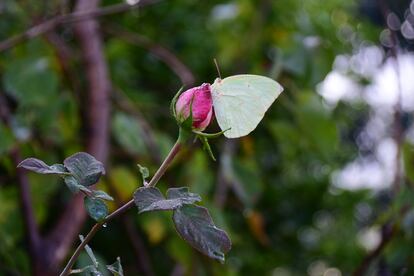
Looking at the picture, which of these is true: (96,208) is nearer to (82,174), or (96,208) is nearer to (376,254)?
(82,174)

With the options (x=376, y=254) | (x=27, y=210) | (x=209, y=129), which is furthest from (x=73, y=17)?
(x=376, y=254)

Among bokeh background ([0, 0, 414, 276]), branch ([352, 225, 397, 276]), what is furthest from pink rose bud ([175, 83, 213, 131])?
branch ([352, 225, 397, 276])

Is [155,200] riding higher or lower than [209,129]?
higher

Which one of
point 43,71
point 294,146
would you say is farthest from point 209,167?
point 43,71

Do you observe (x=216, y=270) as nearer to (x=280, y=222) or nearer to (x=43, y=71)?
(x=43, y=71)

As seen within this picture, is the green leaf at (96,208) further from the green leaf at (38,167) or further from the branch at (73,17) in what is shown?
the branch at (73,17)

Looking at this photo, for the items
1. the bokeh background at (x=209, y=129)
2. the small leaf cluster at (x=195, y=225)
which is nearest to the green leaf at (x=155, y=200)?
the small leaf cluster at (x=195, y=225)
